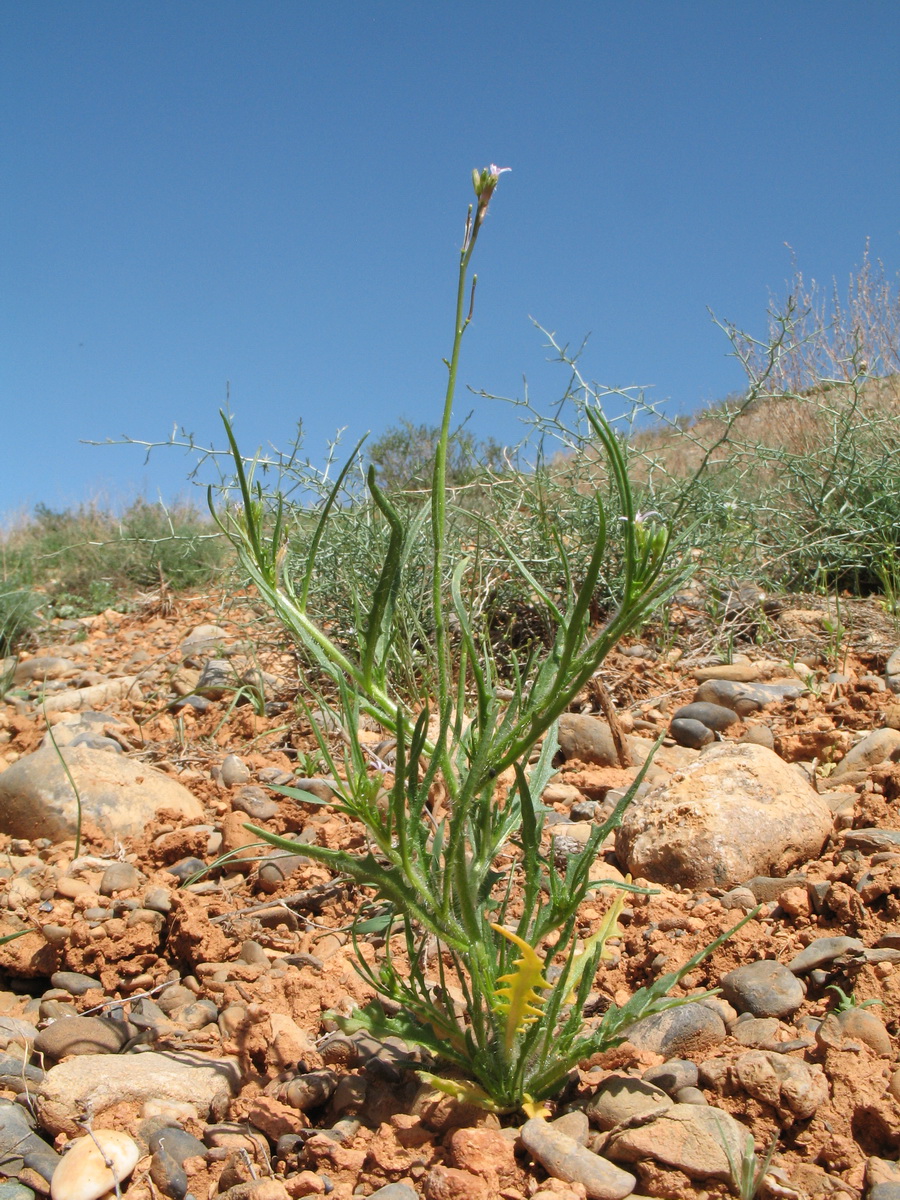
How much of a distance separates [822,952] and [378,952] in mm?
928

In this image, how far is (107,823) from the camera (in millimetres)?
2643

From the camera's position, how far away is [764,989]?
5.21 ft

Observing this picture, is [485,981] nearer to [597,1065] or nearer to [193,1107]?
[597,1065]

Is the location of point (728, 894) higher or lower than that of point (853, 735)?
lower

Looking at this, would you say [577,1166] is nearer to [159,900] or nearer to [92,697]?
[159,900]

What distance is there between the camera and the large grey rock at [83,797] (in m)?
2.64

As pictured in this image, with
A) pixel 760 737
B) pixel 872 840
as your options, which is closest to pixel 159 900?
pixel 872 840

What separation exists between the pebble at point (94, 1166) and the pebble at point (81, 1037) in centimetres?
30

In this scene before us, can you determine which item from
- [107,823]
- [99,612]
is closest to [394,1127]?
[107,823]

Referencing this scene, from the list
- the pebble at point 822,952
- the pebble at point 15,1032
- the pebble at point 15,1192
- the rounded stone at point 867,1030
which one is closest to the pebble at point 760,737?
the pebble at point 822,952

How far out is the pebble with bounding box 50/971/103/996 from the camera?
189 centimetres

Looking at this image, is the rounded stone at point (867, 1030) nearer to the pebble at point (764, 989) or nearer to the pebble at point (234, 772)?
the pebble at point (764, 989)

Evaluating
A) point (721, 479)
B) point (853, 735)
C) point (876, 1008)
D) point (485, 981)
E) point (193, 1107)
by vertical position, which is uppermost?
point (721, 479)

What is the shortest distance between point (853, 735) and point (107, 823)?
7.52 feet
